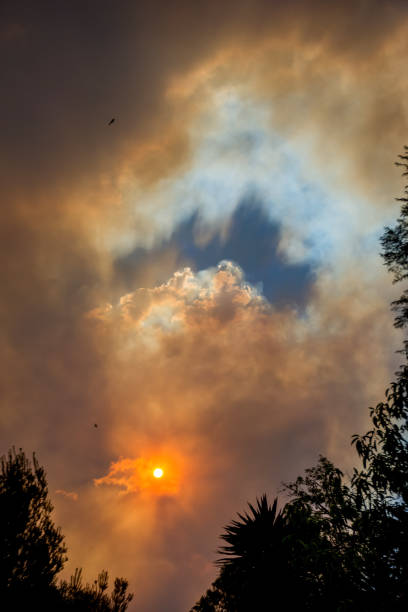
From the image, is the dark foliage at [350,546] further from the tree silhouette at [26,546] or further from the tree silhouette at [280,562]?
the tree silhouette at [26,546]

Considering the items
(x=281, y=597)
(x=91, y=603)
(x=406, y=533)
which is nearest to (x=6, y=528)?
(x=281, y=597)

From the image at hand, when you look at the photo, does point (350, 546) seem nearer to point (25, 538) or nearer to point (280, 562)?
point (280, 562)

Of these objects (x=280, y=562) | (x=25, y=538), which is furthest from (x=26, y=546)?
(x=280, y=562)

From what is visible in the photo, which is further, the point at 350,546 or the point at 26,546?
the point at 26,546

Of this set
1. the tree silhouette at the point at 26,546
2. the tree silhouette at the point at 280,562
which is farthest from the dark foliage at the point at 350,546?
the tree silhouette at the point at 26,546

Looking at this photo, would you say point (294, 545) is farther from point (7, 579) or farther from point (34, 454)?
point (34, 454)

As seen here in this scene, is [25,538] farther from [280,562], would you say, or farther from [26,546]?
[280,562]

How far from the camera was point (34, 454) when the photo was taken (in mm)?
16078

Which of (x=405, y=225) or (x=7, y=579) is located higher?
(x=405, y=225)

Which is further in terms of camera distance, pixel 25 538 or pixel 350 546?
pixel 25 538

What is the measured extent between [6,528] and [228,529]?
32.1 feet

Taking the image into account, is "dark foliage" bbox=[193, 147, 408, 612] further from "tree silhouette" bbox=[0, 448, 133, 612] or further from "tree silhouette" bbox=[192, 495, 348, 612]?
"tree silhouette" bbox=[0, 448, 133, 612]

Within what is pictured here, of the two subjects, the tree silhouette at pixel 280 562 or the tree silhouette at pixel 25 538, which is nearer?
the tree silhouette at pixel 280 562

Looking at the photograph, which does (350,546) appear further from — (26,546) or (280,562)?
(26,546)
